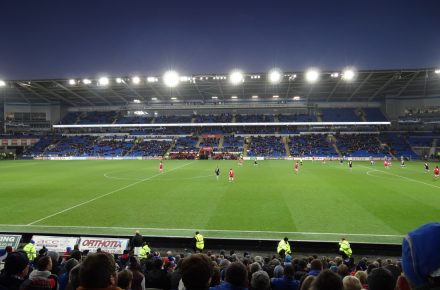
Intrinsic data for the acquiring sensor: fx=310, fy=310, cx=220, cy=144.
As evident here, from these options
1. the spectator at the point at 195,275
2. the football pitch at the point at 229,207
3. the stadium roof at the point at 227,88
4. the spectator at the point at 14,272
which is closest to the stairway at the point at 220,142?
the stadium roof at the point at 227,88

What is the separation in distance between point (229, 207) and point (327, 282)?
1753cm

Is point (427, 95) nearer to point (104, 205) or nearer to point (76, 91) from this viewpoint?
point (104, 205)

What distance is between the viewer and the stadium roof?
6097cm

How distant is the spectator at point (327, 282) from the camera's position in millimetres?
2693

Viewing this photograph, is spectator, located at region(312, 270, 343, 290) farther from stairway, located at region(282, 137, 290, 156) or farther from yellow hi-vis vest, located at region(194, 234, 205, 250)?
stairway, located at region(282, 137, 290, 156)

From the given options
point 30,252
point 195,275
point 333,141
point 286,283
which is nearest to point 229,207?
point 30,252

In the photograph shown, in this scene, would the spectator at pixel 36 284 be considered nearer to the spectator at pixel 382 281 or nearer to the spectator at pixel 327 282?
the spectator at pixel 327 282

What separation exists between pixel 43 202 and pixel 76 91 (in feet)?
193

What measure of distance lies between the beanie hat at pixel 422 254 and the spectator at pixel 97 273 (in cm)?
241

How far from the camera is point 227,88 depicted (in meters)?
70.4

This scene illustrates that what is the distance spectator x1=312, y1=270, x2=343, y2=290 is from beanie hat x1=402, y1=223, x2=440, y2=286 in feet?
3.57

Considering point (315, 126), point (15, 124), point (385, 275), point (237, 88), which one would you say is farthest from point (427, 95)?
point (15, 124)

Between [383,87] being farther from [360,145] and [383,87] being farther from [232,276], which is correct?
[232,276]

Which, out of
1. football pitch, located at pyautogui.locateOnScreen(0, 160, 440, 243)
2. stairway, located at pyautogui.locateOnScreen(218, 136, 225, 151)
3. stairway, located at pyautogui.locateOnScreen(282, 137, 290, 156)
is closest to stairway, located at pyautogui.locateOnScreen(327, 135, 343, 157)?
stairway, located at pyautogui.locateOnScreen(282, 137, 290, 156)
